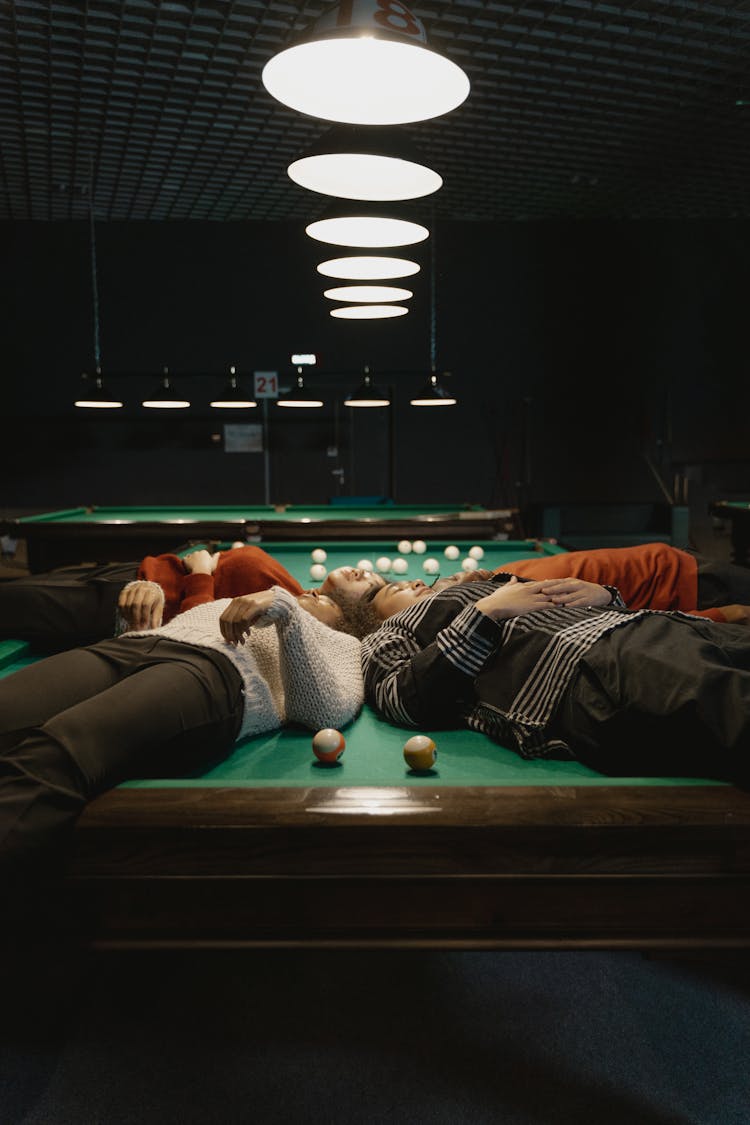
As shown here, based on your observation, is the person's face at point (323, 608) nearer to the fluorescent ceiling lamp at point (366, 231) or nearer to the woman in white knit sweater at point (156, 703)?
the woman in white knit sweater at point (156, 703)

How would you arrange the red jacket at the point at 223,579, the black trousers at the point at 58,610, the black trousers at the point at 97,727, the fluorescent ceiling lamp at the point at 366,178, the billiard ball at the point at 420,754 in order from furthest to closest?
the red jacket at the point at 223,579, the black trousers at the point at 58,610, the fluorescent ceiling lamp at the point at 366,178, the billiard ball at the point at 420,754, the black trousers at the point at 97,727

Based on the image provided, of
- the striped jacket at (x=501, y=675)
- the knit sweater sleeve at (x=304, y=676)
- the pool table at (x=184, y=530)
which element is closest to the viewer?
the striped jacket at (x=501, y=675)

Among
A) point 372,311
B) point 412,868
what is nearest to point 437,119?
point 372,311

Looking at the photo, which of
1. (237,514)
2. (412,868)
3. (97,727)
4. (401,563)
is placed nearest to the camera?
(412,868)

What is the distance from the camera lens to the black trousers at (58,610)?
8.79 ft

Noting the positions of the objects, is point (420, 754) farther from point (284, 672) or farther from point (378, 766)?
point (284, 672)

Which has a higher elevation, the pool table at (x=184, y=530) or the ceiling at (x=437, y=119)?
the ceiling at (x=437, y=119)

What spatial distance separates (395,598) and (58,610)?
1112 millimetres

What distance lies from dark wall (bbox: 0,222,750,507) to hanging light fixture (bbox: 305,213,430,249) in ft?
21.2

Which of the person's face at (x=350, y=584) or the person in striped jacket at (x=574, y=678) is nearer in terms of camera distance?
the person in striped jacket at (x=574, y=678)

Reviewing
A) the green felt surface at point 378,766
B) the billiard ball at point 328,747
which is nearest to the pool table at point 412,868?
the green felt surface at point 378,766

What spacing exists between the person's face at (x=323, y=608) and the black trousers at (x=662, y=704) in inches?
39.4

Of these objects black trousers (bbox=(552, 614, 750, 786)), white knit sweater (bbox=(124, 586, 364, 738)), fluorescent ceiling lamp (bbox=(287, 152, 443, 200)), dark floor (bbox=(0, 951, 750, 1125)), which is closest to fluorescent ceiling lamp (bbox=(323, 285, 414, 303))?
fluorescent ceiling lamp (bbox=(287, 152, 443, 200))

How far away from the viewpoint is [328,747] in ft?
5.41
